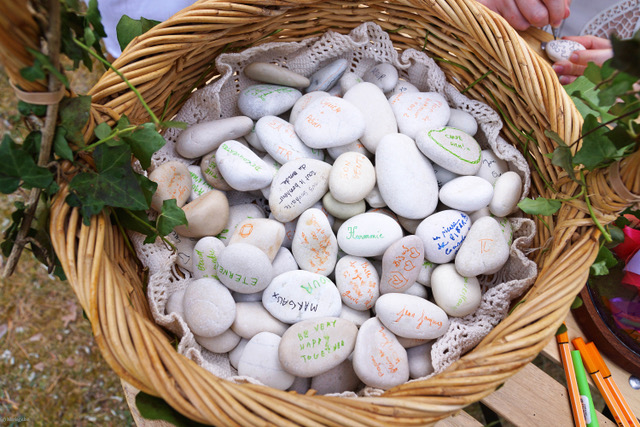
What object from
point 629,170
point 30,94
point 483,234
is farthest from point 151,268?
point 629,170

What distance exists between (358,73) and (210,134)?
24 centimetres

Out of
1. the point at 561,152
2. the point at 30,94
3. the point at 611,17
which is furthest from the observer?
the point at 611,17

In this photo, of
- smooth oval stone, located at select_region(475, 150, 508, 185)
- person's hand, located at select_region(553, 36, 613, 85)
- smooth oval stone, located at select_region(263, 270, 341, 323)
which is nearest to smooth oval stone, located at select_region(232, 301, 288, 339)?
smooth oval stone, located at select_region(263, 270, 341, 323)

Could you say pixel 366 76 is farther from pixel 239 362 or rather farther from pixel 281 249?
pixel 239 362

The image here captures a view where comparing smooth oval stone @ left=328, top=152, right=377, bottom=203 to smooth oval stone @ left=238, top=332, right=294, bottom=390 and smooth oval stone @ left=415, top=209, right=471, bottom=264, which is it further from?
smooth oval stone @ left=238, top=332, right=294, bottom=390

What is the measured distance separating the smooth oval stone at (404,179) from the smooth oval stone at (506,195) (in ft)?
0.24

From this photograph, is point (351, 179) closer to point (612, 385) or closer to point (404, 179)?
point (404, 179)

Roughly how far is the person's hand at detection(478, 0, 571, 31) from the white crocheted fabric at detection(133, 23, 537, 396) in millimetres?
260

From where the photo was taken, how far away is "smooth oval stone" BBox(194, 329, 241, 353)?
538 mm

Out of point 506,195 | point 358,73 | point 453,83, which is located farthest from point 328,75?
point 506,195

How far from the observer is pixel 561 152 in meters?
0.47

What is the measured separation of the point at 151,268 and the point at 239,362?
148 millimetres

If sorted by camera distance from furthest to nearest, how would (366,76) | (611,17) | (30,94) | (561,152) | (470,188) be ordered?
(611,17)
(366,76)
(470,188)
(561,152)
(30,94)

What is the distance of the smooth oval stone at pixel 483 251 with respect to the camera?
560mm
